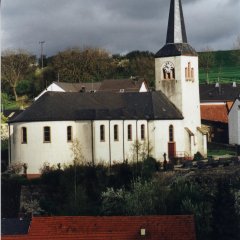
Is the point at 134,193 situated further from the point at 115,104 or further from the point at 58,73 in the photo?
the point at 58,73

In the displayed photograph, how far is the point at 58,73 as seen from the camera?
6800 centimetres

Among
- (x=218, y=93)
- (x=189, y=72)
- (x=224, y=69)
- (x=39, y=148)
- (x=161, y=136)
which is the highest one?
(x=224, y=69)

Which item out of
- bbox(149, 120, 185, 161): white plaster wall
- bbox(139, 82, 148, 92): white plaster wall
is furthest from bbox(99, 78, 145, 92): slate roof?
bbox(149, 120, 185, 161): white plaster wall

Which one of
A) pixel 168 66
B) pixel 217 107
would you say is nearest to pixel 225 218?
pixel 168 66

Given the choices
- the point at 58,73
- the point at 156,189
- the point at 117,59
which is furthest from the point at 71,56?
the point at 156,189

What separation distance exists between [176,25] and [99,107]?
796cm

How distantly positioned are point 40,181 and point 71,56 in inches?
1466

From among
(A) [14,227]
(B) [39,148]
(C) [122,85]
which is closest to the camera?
(A) [14,227]

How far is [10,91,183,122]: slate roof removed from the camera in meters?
36.5

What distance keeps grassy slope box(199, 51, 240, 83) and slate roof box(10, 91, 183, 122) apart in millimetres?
33043

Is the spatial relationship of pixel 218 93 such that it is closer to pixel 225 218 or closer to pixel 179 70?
pixel 179 70

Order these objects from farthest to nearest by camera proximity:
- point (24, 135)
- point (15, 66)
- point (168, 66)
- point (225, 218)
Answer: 1. point (15, 66)
2. point (168, 66)
3. point (24, 135)
4. point (225, 218)

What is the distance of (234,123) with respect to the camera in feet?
156

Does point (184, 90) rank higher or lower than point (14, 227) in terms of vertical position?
higher
